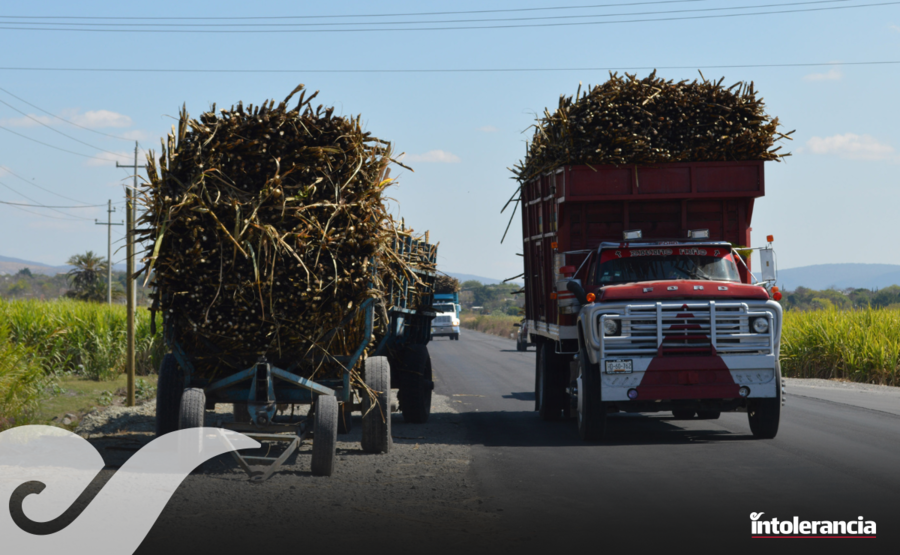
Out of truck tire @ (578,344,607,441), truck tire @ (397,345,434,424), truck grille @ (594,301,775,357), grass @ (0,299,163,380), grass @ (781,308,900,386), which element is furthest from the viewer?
grass @ (781,308,900,386)

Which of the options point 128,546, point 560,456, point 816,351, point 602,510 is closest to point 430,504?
point 602,510

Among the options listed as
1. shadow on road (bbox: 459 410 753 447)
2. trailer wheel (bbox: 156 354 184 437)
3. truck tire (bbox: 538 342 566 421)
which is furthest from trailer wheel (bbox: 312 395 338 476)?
truck tire (bbox: 538 342 566 421)

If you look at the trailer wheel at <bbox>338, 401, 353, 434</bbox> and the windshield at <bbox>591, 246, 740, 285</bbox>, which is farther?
the windshield at <bbox>591, 246, 740, 285</bbox>

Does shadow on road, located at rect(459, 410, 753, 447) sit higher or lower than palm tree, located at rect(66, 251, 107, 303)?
lower

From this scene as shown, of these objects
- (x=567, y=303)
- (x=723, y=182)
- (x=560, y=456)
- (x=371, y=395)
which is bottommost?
(x=560, y=456)

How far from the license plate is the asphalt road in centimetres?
91

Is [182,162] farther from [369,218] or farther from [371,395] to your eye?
[371,395]

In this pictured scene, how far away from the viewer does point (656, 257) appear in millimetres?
12688

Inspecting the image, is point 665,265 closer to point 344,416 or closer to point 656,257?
point 656,257

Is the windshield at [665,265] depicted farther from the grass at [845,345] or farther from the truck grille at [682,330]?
the grass at [845,345]

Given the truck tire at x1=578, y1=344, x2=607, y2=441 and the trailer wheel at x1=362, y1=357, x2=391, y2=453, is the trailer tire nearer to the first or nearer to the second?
the trailer wheel at x1=362, y1=357, x2=391, y2=453

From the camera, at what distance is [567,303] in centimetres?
1291

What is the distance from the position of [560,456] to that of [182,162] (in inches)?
205

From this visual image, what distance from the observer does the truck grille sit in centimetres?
1143
